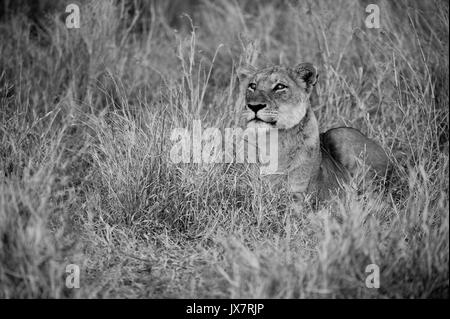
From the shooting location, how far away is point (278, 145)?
4684 millimetres

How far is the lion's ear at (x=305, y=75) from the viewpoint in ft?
15.5

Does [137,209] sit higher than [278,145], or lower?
lower

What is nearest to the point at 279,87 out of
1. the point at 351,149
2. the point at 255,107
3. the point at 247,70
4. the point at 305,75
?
the point at 305,75

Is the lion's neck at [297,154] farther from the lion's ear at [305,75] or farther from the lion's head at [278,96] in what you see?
the lion's ear at [305,75]

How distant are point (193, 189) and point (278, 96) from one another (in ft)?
3.33

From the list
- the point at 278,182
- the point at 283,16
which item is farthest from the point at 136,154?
the point at 283,16

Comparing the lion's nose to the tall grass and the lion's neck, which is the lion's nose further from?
the tall grass

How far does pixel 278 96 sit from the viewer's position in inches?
182

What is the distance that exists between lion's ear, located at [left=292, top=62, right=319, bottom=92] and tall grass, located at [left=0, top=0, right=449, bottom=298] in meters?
0.61

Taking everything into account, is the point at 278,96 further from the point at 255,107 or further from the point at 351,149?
the point at 351,149

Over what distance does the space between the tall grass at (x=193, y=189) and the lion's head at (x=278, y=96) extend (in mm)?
387
